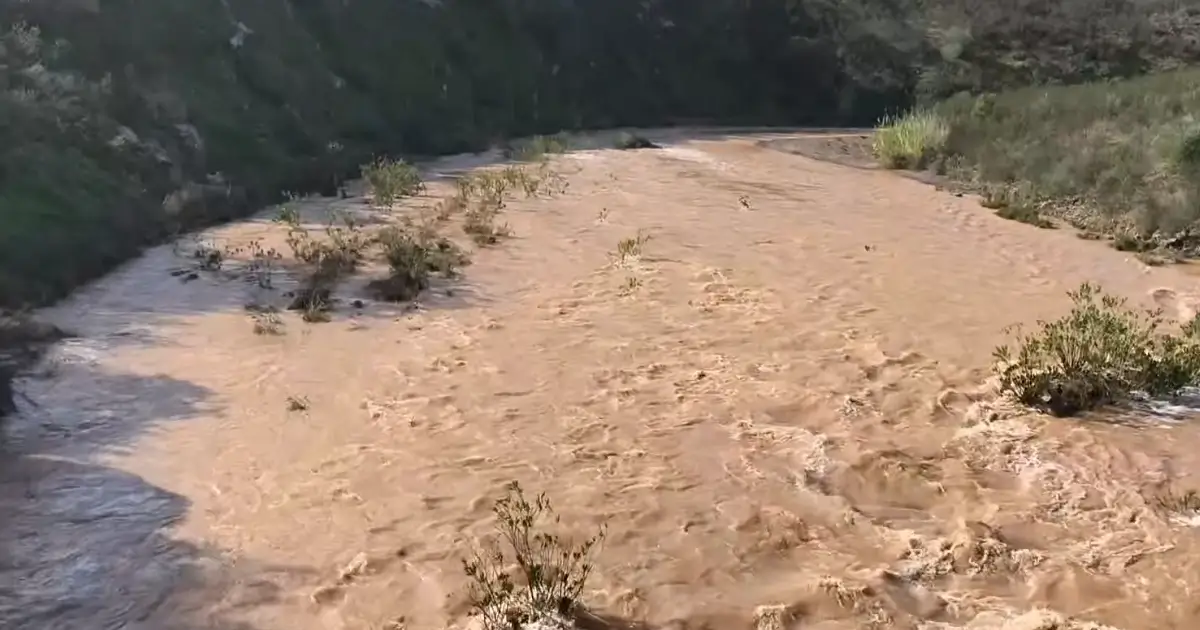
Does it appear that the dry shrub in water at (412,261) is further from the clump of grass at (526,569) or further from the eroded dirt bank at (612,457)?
the clump of grass at (526,569)

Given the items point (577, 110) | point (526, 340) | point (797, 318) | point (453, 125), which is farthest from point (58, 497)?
point (577, 110)

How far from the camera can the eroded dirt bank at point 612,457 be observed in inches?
206

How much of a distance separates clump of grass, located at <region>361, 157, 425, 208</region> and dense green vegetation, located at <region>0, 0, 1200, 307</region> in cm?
73

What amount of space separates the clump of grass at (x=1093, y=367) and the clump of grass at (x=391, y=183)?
8.81 metres

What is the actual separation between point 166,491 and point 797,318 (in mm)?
5306

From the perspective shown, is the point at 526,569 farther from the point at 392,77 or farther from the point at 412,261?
the point at 392,77

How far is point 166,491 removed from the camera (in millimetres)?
6250

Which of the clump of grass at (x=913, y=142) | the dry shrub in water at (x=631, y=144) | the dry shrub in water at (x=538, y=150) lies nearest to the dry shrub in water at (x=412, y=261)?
the dry shrub in water at (x=538, y=150)

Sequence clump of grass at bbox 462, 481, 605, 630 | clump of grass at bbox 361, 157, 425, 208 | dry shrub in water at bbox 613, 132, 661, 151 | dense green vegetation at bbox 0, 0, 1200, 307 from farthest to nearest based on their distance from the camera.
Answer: dry shrub in water at bbox 613, 132, 661, 151 < clump of grass at bbox 361, 157, 425, 208 < dense green vegetation at bbox 0, 0, 1200, 307 < clump of grass at bbox 462, 481, 605, 630

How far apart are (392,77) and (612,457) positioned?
16587mm

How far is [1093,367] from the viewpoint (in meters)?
7.37

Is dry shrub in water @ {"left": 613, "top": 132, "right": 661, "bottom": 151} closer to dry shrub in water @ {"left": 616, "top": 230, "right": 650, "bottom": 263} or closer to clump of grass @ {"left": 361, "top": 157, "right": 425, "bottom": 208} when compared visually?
clump of grass @ {"left": 361, "top": 157, "right": 425, "bottom": 208}

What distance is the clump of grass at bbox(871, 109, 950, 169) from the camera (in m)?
18.2

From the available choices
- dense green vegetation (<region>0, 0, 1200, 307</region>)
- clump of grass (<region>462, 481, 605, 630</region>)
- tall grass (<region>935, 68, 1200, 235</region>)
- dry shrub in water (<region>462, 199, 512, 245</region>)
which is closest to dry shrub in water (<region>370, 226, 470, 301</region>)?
dry shrub in water (<region>462, 199, 512, 245</region>)
